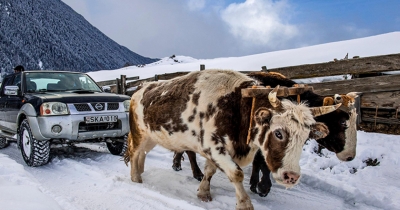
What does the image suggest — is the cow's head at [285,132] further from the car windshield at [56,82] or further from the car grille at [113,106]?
the car windshield at [56,82]

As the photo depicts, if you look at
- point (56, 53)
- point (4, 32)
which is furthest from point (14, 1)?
point (56, 53)

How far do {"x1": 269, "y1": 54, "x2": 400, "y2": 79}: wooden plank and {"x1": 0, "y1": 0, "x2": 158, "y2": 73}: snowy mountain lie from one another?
7832cm

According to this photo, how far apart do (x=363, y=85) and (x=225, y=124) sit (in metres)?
5.11

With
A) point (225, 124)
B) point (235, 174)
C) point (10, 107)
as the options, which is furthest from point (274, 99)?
point (10, 107)

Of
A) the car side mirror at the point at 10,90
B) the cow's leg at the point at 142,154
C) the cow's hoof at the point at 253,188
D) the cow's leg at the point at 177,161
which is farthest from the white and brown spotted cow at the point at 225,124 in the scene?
the car side mirror at the point at 10,90

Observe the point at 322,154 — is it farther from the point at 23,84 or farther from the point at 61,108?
the point at 23,84

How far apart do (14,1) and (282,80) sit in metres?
127

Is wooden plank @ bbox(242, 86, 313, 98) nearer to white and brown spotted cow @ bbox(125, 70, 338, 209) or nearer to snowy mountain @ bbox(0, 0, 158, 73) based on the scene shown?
white and brown spotted cow @ bbox(125, 70, 338, 209)

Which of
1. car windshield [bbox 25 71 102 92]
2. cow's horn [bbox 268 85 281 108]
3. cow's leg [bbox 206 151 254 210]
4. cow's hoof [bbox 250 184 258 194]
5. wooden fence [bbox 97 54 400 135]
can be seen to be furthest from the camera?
wooden fence [bbox 97 54 400 135]

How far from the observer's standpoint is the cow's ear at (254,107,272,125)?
3.19 metres

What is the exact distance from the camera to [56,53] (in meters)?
84.8

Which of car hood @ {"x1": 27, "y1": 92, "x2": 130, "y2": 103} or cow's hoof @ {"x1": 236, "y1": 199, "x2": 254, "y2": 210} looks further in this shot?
car hood @ {"x1": 27, "y1": 92, "x2": 130, "y2": 103}

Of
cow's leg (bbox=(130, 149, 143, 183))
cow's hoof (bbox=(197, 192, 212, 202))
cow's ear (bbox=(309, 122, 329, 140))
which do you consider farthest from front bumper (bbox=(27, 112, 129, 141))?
cow's ear (bbox=(309, 122, 329, 140))

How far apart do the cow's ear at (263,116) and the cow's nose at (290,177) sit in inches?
23.0
